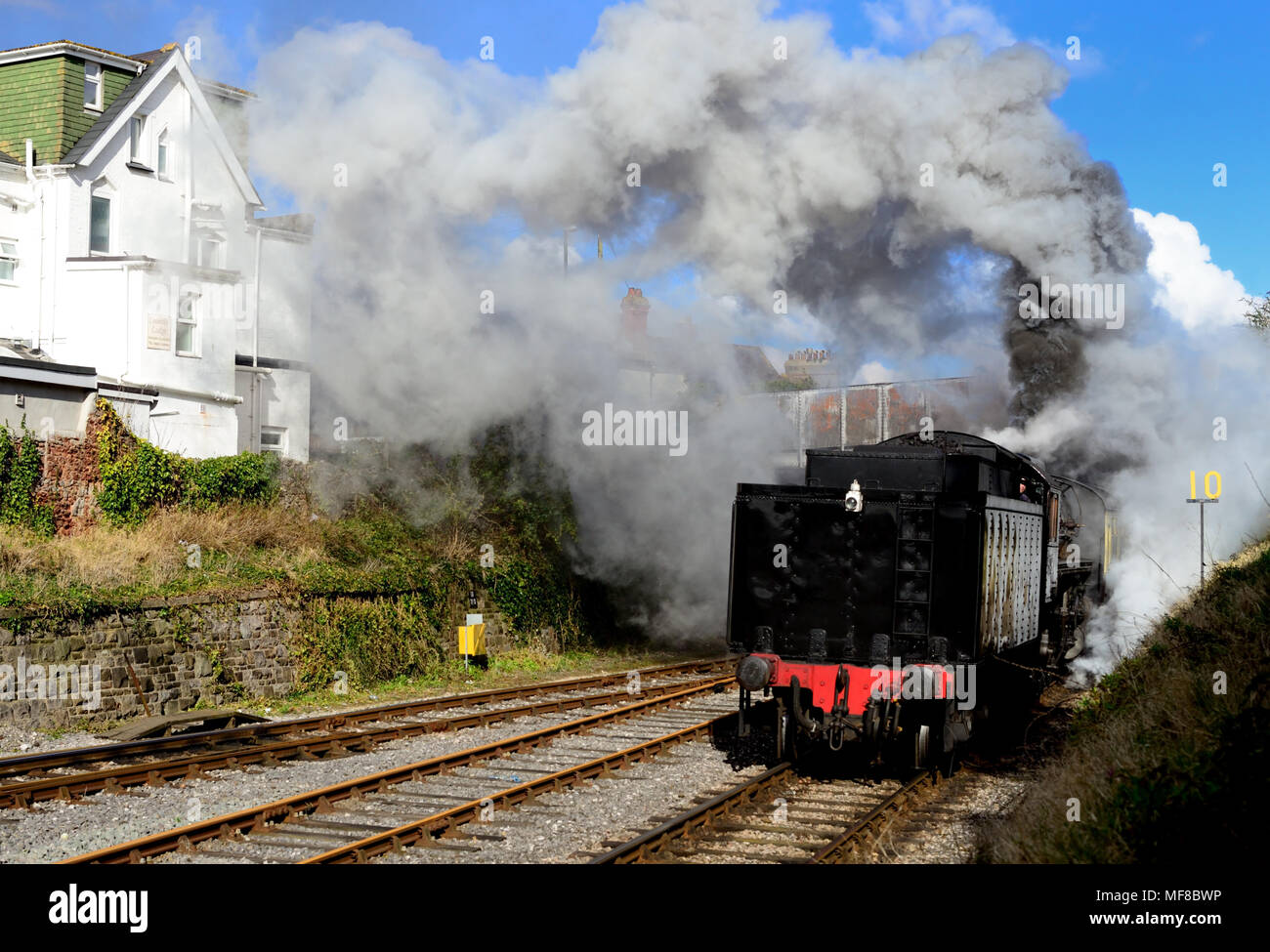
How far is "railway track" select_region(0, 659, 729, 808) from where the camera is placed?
947cm

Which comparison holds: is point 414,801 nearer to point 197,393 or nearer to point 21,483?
point 21,483

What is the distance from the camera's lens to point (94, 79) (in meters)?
23.5

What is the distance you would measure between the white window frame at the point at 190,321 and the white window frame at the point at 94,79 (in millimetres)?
5310

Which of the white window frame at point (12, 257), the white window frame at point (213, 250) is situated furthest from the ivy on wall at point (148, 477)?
the white window frame at point (213, 250)

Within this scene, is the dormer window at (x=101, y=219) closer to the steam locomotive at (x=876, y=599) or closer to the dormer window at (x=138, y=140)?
the dormer window at (x=138, y=140)

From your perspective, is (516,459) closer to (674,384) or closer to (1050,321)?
(674,384)

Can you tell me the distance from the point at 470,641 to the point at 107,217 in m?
12.2

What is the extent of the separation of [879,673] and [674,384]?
7.92m

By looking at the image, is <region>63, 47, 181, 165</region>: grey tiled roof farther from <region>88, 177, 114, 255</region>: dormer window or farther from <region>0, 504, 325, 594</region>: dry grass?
<region>0, 504, 325, 594</region>: dry grass

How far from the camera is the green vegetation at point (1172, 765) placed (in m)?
5.73

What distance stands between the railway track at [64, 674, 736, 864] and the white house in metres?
11.1

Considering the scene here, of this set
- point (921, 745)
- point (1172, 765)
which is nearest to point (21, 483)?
point (921, 745)
